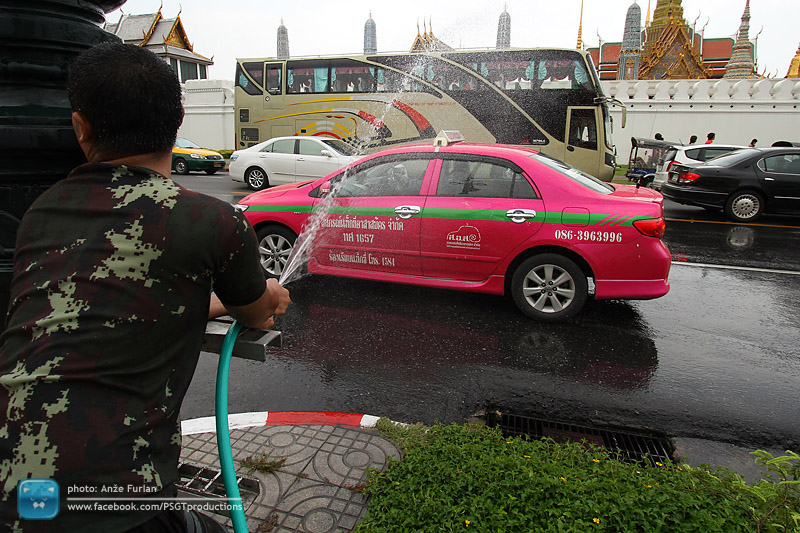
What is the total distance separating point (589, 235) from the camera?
4.89 meters

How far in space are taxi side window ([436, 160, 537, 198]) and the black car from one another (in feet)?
28.6

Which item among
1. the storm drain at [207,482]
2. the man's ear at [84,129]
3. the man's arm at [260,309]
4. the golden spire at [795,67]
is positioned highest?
the golden spire at [795,67]

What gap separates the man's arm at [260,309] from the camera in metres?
1.45

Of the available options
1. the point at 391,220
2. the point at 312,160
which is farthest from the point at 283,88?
the point at 391,220

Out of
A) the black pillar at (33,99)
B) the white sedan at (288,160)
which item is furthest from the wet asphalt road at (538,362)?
the white sedan at (288,160)

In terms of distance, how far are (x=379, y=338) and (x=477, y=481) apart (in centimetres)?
239

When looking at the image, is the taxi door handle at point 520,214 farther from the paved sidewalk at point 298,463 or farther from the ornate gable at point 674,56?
the ornate gable at point 674,56

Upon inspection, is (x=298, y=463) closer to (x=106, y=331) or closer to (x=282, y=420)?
(x=282, y=420)

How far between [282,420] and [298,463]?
1.75 ft

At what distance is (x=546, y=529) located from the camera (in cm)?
212

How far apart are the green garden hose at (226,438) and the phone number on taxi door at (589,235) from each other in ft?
13.3

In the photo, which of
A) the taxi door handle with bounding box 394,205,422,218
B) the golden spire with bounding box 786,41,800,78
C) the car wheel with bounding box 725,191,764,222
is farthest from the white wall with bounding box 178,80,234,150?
the golden spire with bounding box 786,41,800,78

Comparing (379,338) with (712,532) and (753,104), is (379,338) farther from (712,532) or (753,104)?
(753,104)

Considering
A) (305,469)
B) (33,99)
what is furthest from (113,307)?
(305,469)
